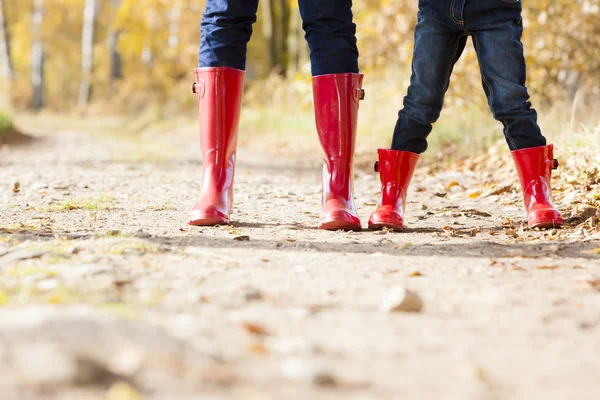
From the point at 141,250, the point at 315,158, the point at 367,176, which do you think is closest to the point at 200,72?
the point at 141,250

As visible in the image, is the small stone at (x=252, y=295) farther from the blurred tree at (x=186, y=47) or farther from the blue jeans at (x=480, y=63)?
the blurred tree at (x=186, y=47)

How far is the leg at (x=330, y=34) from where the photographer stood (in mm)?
2801

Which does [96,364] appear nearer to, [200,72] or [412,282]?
[412,282]

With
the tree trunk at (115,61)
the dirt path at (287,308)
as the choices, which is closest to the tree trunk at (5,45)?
the tree trunk at (115,61)

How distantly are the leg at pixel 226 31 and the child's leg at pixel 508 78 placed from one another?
90 cm

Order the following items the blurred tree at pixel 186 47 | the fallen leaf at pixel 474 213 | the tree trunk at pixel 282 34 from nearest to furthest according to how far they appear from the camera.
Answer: the fallen leaf at pixel 474 213
the blurred tree at pixel 186 47
the tree trunk at pixel 282 34

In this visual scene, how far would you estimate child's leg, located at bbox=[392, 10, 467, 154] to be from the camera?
2.96 metres

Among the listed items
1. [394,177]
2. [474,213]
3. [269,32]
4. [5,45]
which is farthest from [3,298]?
[5,45]

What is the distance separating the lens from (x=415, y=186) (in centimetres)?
464

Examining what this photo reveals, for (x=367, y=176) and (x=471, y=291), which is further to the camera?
(x=367, y=176)

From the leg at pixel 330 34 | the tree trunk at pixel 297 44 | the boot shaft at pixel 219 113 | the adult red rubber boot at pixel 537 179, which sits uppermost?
the tree trunk at pixel 297 44

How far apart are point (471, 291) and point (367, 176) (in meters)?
3.36

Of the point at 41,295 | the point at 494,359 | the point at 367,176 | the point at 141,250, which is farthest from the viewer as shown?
the point at 367,176

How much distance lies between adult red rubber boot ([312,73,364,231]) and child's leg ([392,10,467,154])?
9.3 inches
